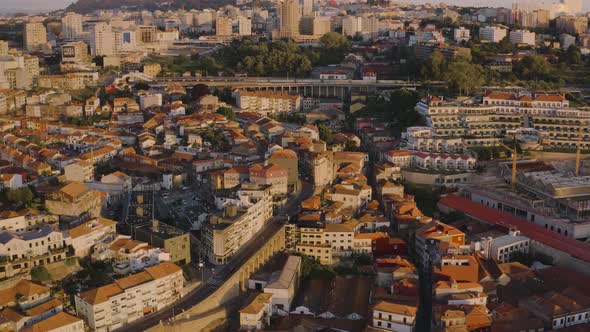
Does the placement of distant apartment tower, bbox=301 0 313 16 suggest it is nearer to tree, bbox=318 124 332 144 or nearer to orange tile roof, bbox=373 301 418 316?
tree, bbox=318 124 332 144

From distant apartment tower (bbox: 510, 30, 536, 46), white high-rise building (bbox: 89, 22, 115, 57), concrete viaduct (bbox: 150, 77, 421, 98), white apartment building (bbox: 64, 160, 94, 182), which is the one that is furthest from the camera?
white high-rise building (bbox: 89, 22, 115, 57)

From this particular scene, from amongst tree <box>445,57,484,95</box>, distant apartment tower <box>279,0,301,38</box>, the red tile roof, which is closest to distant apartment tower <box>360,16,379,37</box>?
distant apartment tower <box>279,0,301,38</box>

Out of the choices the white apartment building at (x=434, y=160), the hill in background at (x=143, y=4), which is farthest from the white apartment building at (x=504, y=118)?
the hill in background at (x=143, y=4)

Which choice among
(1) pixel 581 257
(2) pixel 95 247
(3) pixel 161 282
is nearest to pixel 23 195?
(2) pixel 95 247

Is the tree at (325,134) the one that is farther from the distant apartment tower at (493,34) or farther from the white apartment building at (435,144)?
the distant apartment tower at (493,34)

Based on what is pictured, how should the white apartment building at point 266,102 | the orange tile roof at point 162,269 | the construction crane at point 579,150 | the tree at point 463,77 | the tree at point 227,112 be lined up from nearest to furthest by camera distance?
the orange tile roof at point 162,269, the construction crane at point 579,150, the tree at point 227,112, the tree at point 463,77, the white apartment building at point 266,102

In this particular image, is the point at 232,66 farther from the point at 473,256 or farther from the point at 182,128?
the point at 473,256
